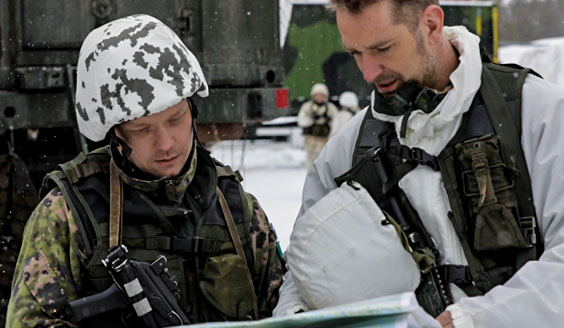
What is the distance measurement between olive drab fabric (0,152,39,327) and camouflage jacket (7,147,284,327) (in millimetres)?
2083

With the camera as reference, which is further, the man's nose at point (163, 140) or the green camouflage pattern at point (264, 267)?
the green camouflage pattern at point (264, 267)

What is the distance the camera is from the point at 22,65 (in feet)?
16.0

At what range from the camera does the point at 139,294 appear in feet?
8.34

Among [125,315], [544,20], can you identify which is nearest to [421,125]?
[125,315]

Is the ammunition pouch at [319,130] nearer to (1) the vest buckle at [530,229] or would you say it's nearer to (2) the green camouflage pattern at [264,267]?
(2) the green camouflage pattern at [264,267]

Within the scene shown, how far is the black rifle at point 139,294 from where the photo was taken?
8.31ft

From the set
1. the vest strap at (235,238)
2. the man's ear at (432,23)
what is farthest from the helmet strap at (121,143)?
the man's ear at (432,23)

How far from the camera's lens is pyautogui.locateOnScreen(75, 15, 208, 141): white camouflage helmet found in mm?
2631

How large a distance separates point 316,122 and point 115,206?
10.2 meters

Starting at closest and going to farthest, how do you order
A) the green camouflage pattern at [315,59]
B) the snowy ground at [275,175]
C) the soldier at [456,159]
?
1. the soldier at [456,159]
2. the snowy ground at [275,175]
3. the green camouflage pattern at [315,59]

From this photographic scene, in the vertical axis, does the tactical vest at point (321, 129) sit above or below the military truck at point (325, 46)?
below

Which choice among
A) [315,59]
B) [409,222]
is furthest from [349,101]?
[409,222]

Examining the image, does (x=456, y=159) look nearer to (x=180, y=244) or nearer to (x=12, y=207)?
(x=180, y=244)

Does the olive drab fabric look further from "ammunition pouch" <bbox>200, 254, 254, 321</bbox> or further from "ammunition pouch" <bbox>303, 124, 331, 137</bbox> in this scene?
"ammunition pouch" <bbox>303, 124, 331, 137</bbox>
